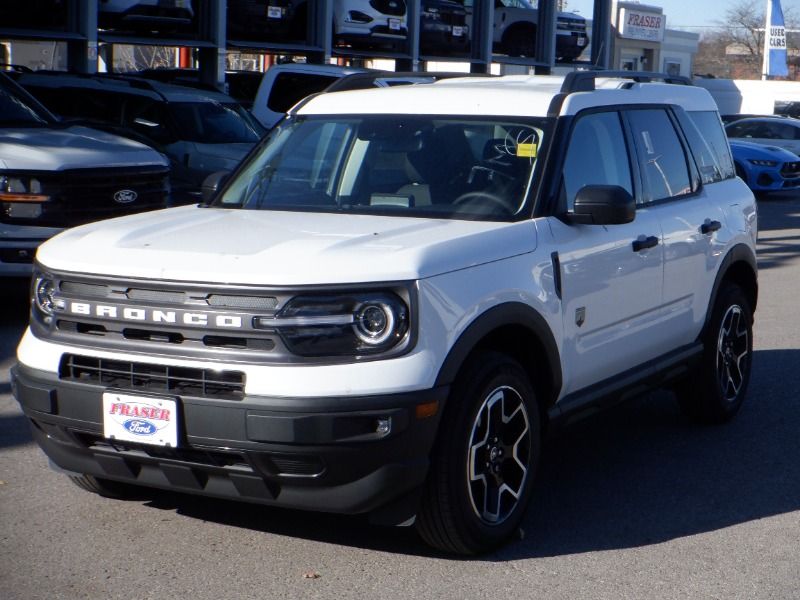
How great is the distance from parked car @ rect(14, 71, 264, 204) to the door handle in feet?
29.9

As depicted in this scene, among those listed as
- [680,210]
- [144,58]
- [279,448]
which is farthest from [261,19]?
[144,58]

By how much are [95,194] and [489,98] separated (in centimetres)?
458

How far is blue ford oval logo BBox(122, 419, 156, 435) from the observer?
4.34 m

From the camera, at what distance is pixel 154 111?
14.9 metres

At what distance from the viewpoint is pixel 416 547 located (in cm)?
485

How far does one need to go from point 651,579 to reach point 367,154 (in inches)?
91.6

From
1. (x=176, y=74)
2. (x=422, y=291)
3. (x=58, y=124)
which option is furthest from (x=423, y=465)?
(x=176, y=74)

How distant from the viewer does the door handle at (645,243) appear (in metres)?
5.72

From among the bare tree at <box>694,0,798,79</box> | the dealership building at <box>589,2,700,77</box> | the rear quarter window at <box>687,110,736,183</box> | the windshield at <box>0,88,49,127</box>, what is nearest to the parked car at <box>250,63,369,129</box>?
the windshield at <box>0,88,49,127</box>

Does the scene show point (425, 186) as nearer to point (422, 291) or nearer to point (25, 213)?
point (422, 291)

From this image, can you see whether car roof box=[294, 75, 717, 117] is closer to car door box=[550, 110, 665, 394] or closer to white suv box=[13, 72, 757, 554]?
white suv box=[13, 72, 757, 554]

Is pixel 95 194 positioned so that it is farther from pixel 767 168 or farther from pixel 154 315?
pixel 767 168

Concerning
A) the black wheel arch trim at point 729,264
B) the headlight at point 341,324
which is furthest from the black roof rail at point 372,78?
the headlight at point 341,324

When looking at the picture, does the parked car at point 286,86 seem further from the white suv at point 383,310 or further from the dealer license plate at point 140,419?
the dealer license plate at point 140,419
